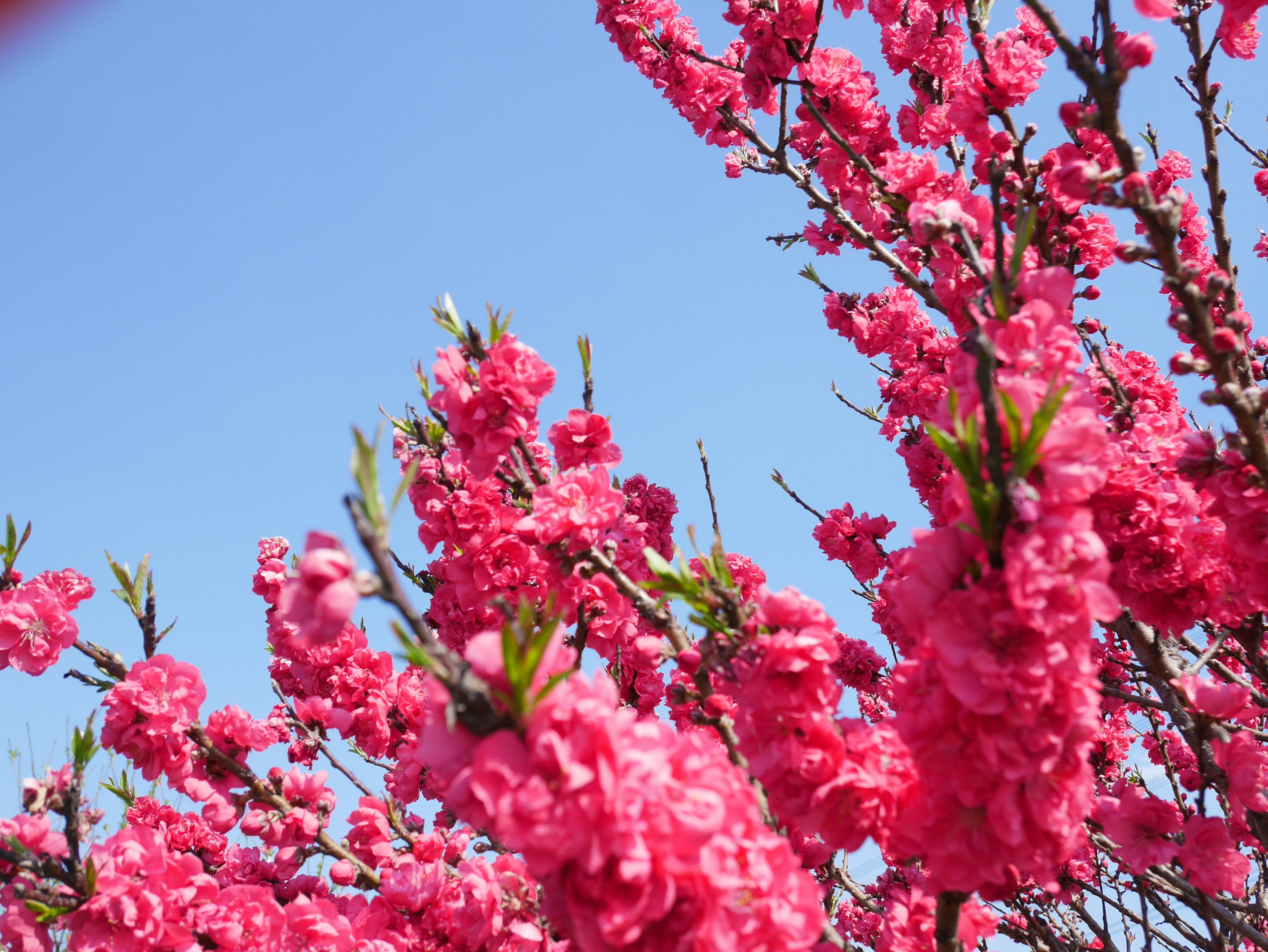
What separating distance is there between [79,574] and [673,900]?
370cm

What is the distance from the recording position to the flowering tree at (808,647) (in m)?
1.45

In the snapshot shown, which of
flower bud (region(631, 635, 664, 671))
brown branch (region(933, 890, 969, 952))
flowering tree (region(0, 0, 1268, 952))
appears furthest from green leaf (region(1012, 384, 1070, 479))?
flower bud (region(631, 635, 664, 671))

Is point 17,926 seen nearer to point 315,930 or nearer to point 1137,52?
point 315,930

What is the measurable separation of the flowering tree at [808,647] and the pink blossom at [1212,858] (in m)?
0.01

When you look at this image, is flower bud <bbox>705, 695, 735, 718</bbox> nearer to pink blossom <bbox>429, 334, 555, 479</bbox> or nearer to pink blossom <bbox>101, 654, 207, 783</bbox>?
pink blossom <bbox>429, 334, 555, 479</bbox>

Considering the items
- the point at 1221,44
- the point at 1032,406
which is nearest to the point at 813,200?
the point at 1221,44

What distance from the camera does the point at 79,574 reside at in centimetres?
379

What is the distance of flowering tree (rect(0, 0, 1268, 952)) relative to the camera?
4.77 ft

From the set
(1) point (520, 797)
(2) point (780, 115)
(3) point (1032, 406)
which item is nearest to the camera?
(1) point (520, 797)

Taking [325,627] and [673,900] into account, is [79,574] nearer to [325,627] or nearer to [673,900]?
[325,627]

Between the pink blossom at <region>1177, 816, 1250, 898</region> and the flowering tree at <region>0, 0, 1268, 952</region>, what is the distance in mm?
11

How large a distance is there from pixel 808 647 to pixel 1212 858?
184 centimetres

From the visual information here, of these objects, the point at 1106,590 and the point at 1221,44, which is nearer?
the point at 1106,590

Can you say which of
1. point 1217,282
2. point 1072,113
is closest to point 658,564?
point 1217,282
